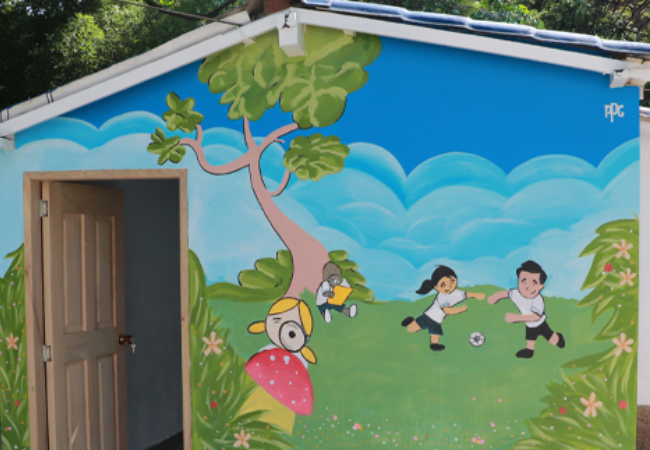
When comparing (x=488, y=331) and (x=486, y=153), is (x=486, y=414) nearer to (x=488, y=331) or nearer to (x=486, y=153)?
(x=488, y=331)

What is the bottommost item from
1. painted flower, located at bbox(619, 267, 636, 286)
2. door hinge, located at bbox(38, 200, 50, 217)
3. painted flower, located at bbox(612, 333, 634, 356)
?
painted flower, located at bbox(612, 333, 634, 356)

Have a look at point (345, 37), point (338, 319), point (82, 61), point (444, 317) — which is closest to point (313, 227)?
point (338, 319)

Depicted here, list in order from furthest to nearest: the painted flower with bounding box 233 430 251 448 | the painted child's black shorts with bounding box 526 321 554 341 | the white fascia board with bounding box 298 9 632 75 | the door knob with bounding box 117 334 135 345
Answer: the door knob with bounding box 117 334 135 345 < the painted flower with bounding box 233 430 251 448 < the painted child's black shorts with bounding box 526 321 554 341 < the white fascia board with bounding box 298 9 632 75

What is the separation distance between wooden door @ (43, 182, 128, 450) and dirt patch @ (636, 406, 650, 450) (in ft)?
13.4

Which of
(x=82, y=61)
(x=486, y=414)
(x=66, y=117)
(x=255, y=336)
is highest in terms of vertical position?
(x=82, y=61)

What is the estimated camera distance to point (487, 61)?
3248mm

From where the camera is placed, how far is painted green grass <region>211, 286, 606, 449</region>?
3.18m

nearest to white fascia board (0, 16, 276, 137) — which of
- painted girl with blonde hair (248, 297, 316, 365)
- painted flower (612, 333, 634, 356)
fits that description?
painted girl with blonde hair (248, 297, 316, 365)

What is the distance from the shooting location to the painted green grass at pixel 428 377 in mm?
3184

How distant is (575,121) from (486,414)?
179 centimetres

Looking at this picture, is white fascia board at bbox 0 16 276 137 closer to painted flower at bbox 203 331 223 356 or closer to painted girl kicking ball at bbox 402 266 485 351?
painted flower at bbox 203 331 223 356

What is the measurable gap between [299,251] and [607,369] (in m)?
1.92

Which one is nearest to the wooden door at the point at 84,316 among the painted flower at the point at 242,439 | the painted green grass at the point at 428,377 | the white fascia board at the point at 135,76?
the white fascia board at the point at 135,76

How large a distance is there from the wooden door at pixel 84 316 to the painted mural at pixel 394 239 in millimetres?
300
